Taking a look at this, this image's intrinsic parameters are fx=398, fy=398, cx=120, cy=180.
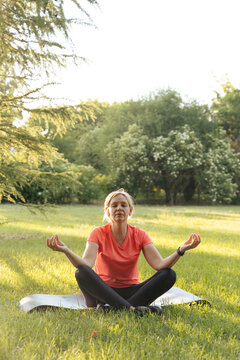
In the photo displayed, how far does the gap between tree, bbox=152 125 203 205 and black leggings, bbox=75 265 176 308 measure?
22.9 meters

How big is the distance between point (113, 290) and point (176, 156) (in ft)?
76.6

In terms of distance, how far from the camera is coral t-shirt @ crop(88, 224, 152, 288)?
13.4 feet

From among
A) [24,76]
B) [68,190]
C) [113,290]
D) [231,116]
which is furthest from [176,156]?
[113,290]

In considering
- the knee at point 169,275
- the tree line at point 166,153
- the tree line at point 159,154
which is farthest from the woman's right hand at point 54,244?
the tree line at point 166,153

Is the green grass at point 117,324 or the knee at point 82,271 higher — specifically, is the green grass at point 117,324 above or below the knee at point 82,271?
below

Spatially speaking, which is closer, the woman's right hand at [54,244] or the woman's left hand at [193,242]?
the woman's right hand at [54,244]

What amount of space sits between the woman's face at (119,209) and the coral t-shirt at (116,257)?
7.5 inches

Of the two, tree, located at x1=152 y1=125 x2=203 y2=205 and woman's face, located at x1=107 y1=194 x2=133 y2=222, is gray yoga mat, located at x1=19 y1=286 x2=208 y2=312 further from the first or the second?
tree, located at x1=152 y1=125 x2=203 y2=205

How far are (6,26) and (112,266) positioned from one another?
3909 millimetres

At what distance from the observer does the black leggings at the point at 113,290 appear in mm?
3695

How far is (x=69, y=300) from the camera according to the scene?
4.08 meters

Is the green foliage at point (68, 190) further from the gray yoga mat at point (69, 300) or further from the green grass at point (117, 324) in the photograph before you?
the gray yoga mat at point (69, 300)

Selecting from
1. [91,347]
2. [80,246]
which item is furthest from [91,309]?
[80,246]

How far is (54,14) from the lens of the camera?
19.2 ft
